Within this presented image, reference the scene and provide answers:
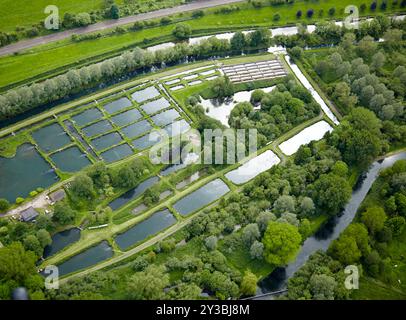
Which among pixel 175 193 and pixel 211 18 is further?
pixel 211 18

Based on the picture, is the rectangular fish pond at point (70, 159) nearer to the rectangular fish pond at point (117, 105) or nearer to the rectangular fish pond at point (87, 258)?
the rectangular fish pond at point (117, 105)

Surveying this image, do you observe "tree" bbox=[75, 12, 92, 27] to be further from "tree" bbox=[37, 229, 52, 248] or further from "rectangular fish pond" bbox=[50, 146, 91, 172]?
"tree" bbox=[37, 229, 52, 248]

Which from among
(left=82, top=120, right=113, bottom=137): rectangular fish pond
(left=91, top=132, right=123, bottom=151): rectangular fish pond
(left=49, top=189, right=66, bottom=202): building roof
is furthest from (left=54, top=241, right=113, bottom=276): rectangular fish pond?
(left=82, top=120, right=113, bottom=137): rectangular fish pond

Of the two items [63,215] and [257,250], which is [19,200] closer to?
[63,215]

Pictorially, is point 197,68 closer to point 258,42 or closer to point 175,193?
point 258,42
